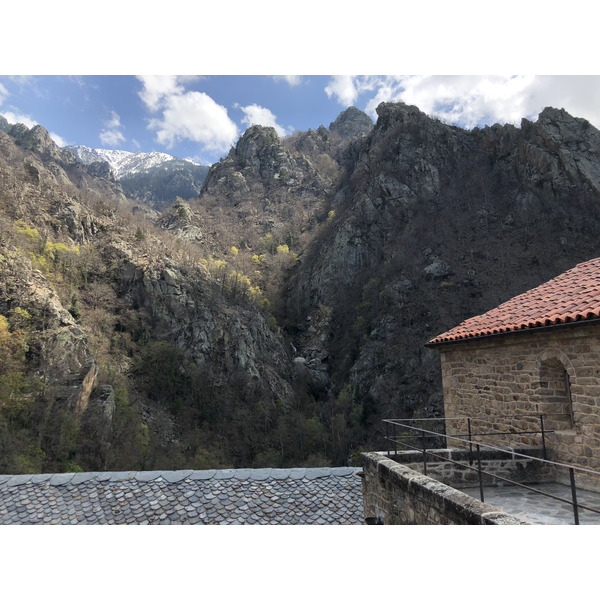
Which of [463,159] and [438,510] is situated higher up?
[463,159]

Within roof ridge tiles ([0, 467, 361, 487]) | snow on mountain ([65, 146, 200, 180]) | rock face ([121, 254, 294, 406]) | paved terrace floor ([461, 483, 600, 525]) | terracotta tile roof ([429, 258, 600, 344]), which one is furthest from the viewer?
snow on mountain ([65, 146, 200, 180])

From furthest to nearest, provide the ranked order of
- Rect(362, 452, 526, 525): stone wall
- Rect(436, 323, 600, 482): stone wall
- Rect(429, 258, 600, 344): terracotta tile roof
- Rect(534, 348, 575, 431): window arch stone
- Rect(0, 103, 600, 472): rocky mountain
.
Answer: Rect(0, 103, 600, 472): rocky mountain → Rect(534, 348, 575, 431): window arch stone → Rect(429, 258, 600, 344): terracotta tile roof → Rect(436, 323, 600, 482): stone wall → Rect(362, 452, 526, 525): stone wall

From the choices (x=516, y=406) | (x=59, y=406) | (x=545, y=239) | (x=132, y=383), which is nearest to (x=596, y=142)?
(x=545, y=239)

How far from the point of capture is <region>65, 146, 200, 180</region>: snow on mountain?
467 feet

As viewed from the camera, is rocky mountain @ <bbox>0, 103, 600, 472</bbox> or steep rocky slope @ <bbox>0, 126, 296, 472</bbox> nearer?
steep rocky slope @ <bbox>0, 126, 296, 472</bbox>

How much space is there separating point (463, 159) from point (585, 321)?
173 ft

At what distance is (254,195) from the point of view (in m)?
74.8

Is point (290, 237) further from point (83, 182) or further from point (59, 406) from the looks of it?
point (59, 406)

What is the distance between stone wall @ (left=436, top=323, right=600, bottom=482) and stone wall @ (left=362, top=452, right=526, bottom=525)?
265cm

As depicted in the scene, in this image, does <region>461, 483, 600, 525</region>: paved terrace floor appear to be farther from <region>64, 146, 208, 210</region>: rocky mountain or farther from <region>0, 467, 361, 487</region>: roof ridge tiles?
<region>64, 146, 208, 210</region>: rocky mountain

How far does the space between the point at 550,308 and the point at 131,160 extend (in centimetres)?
18798

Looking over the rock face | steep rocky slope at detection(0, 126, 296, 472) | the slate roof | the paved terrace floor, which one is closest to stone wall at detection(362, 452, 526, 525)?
the paved terrace floor

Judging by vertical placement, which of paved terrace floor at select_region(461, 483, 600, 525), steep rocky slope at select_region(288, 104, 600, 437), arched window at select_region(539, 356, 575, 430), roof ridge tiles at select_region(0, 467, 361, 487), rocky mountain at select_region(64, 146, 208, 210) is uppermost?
rocky mountain at select_region(64, 146, 208, 210)

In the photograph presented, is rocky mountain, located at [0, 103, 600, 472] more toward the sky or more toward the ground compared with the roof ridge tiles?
more toward the sky
